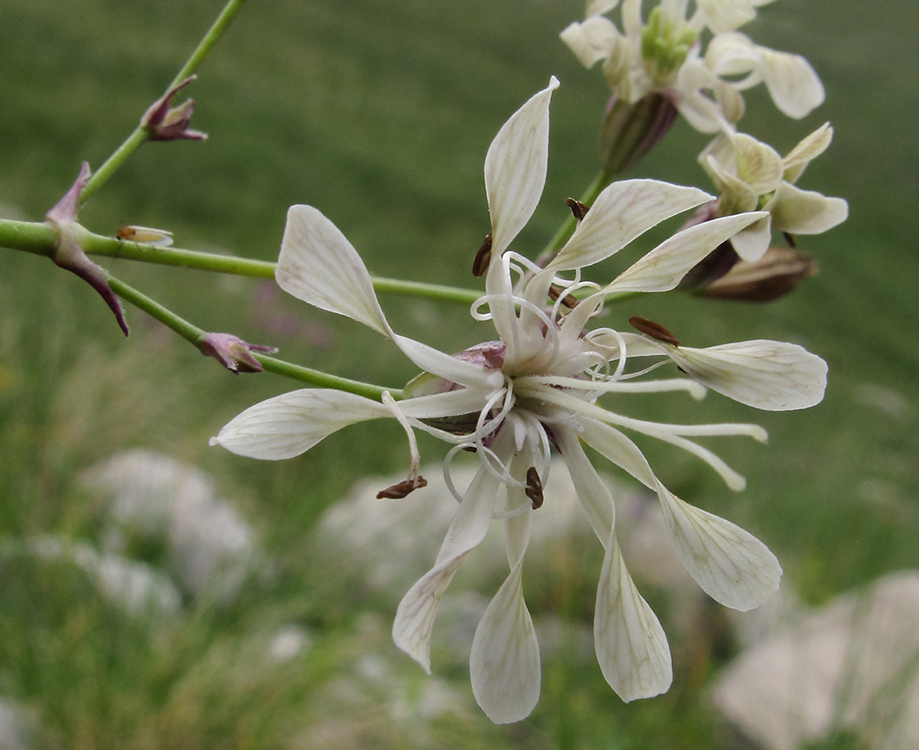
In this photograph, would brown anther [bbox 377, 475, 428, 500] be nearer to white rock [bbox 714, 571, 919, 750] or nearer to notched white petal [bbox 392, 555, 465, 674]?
notched white petal [bbox 392, 555, 465, 674]

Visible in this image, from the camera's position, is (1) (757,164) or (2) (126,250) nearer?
(2) (126,250)

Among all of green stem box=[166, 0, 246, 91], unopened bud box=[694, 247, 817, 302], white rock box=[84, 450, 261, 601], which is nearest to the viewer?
green stem box=[166, 0, 246, 91]

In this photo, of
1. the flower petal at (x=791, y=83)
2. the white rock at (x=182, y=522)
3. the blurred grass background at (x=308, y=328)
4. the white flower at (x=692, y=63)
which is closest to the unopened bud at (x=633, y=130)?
the white flower at (x=692, y=63)

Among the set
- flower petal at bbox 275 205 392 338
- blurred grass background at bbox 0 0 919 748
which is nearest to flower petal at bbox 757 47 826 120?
flower petal at bbox 275 205 392 338

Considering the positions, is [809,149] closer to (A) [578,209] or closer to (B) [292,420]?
(A) [578,209]

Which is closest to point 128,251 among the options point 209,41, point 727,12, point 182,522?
point 209,41
